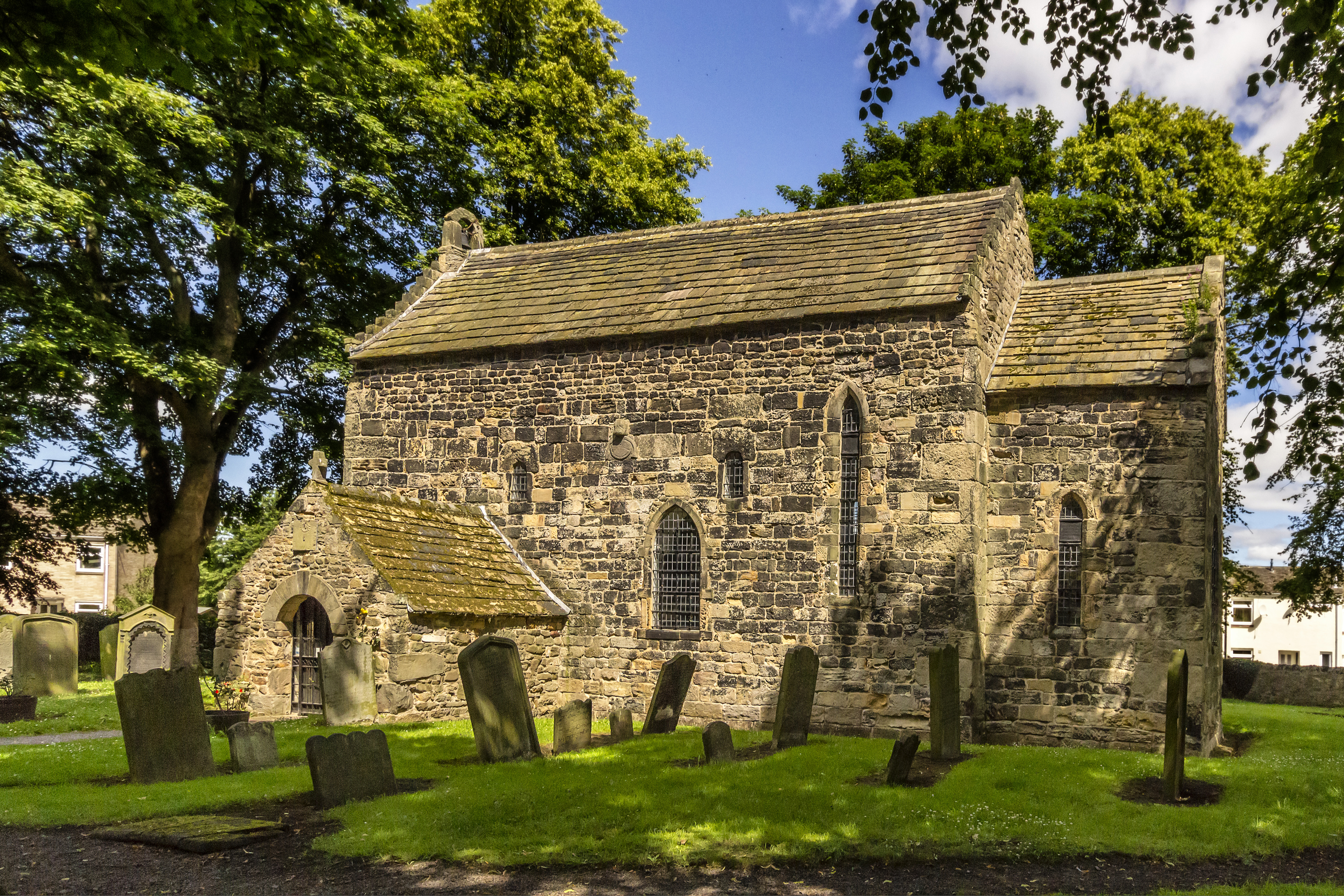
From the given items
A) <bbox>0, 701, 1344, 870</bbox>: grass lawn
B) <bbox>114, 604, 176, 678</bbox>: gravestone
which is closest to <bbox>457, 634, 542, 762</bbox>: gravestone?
<bbox>0, 701, 1344, 870</bbox>: grass lawn

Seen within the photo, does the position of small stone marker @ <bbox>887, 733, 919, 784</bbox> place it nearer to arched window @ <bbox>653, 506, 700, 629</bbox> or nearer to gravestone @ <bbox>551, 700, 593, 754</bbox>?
gravestone @ <bbox>551, 700, 593, 754</bbox>

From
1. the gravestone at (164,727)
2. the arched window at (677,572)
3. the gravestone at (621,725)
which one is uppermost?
the arched window at (677,572)

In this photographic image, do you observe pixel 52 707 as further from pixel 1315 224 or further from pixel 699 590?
pixel 1315 224

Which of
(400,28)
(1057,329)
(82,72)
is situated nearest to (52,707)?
(82,72)

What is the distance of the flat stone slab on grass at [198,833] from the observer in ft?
27.0

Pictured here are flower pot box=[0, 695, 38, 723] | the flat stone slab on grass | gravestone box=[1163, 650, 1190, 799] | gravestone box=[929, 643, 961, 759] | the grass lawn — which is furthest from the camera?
flower pot box=[0, 695, 38, 723]

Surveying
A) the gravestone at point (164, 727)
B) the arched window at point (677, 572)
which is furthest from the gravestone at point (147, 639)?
the arched window at point (677, 572)

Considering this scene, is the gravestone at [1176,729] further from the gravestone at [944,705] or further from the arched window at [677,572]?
the arched window at [677,572]

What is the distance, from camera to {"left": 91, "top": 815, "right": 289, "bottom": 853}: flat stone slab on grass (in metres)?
8.22

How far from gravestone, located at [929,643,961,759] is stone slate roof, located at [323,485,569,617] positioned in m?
6.68

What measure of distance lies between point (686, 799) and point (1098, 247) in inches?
982

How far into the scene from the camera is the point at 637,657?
16734 mm

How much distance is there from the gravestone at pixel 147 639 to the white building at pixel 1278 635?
44021 millimetres

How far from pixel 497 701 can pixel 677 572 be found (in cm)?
550
